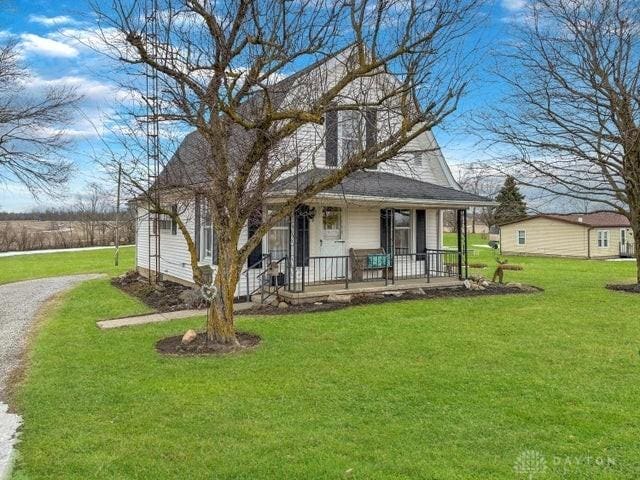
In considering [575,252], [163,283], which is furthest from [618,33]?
[575,252]

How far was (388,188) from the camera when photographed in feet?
42.2

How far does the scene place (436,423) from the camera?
14.2 feet

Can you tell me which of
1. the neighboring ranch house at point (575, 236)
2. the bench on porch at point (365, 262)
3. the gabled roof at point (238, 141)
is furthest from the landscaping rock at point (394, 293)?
the neighboring ranch house at point (575, 236)

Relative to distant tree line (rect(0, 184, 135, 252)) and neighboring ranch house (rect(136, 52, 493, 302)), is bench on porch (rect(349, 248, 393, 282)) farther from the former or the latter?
distant tree line (rect(0, 184, 135, 252))

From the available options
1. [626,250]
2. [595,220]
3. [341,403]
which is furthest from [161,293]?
[626,250]

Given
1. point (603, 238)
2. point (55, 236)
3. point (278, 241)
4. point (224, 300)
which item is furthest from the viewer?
point (55, 236)

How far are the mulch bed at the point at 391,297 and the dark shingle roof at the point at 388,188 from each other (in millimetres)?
2381

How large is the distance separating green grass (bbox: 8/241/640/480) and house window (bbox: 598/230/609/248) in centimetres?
2511

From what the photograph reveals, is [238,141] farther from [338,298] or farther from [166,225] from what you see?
[166,225]

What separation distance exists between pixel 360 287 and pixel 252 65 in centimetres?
646

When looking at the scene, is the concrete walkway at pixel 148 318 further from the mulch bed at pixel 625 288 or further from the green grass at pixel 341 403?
the mulch bed at pixel 625 288

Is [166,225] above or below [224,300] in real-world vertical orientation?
above

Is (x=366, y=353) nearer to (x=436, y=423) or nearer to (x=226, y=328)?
(x=226, y=328)

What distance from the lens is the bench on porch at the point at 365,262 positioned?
41.8ft
